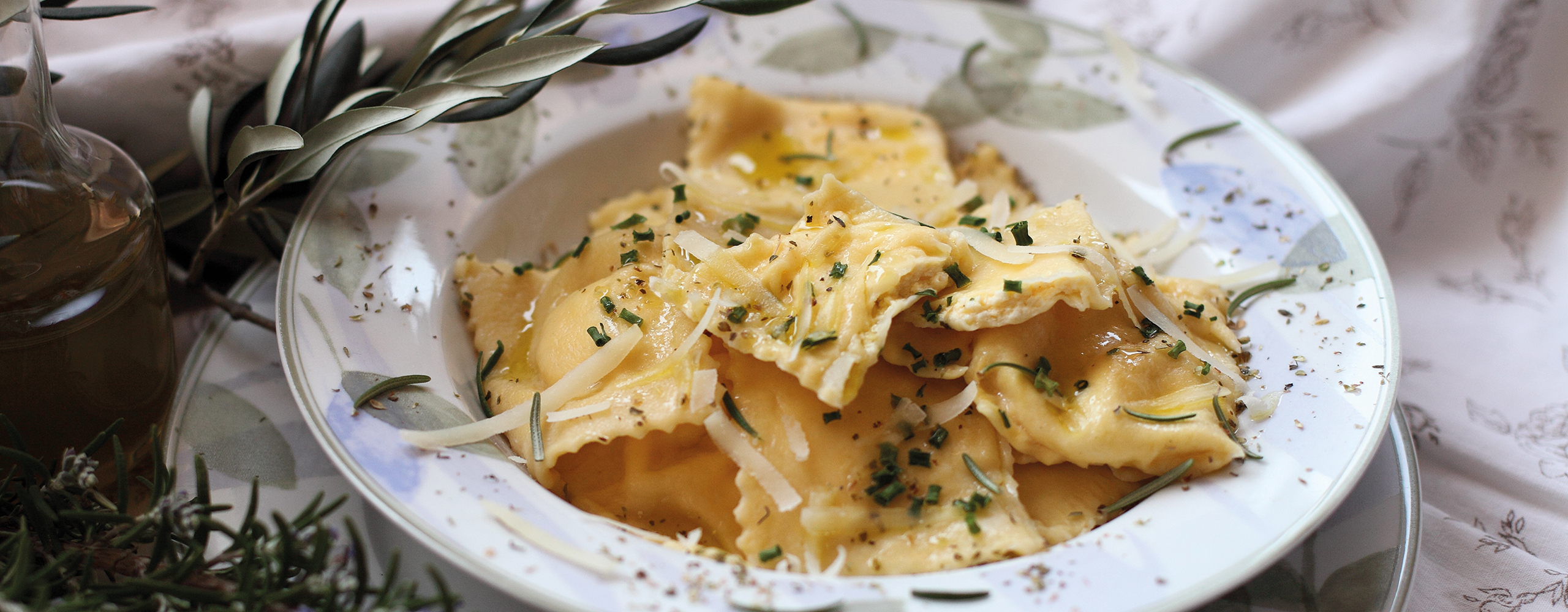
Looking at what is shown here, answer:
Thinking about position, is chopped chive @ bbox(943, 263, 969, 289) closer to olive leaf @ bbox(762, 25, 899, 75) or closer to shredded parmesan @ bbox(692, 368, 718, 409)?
shredded parmesan @ bbox(692, 368, 718, 409)

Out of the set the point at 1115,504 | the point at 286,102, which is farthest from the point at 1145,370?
the point at 286,102

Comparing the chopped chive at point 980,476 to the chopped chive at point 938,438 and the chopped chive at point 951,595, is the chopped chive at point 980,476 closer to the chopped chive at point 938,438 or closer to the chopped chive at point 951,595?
the chopped chive at point 938,438

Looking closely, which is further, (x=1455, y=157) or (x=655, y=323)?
(x=1455, y=157)

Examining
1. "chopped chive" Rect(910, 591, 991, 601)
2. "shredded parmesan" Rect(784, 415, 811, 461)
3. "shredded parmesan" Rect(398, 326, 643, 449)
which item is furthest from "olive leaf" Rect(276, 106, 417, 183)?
"chopped chive" Rect(910, 591, 991, 601)

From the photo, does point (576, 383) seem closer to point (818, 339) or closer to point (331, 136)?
point (818, 339)

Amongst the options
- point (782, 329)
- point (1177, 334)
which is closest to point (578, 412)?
point (782, 329)

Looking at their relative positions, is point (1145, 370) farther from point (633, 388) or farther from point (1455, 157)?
point (1455, 157)

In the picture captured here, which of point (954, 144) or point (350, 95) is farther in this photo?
point (954, 144)
